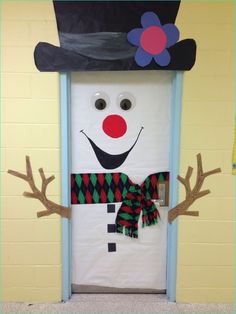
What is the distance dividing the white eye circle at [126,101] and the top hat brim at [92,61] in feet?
0.66

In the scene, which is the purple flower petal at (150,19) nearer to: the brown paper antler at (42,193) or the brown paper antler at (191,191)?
the brown paper antler at (191,191)

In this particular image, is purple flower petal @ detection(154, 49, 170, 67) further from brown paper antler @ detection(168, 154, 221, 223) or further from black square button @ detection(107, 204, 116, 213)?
black square button @ detection(107, 204, 116, 213)

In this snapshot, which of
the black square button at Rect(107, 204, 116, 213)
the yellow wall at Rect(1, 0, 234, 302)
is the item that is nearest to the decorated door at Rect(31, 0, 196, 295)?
the black square button at Rect(107, 204, 116, 213)

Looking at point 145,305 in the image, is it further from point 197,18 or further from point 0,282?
point 197,18

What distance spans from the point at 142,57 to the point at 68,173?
98 cm

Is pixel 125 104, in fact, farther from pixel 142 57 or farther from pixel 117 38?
pixel 117 38

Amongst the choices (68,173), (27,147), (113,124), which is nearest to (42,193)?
(68,173)

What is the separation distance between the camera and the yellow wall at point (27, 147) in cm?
197

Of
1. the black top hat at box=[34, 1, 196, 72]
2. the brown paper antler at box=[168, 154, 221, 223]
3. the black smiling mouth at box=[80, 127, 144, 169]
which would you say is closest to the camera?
the black top hat at box=[34, 1, 196, 72]

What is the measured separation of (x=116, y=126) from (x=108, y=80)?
0.35 meters

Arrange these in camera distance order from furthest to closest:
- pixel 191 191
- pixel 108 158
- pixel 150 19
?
pixel 108 158, pixel 191 191, pixel 150 19

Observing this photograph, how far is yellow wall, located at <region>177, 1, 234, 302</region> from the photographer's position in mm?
1972

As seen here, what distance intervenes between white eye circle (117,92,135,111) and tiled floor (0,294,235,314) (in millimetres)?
1470

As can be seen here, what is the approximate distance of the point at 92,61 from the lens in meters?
1.99
